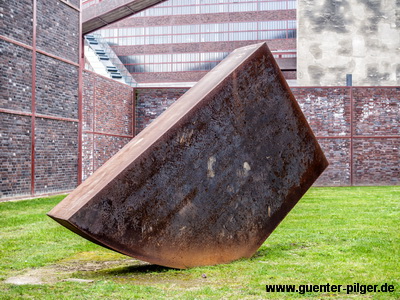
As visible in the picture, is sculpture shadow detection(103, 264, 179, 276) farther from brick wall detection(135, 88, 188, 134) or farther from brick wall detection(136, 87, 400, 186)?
brick wall detection(136, 87, 400, 186)

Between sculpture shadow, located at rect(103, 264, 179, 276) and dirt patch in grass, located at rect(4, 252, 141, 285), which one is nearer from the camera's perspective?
dirt patch in grass, located at rect(4, 252, 141, 285)

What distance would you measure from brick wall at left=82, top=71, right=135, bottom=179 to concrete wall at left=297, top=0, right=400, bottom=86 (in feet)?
43.0

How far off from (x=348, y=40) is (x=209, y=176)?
84.1ft

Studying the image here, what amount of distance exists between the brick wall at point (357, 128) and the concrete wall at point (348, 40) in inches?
388

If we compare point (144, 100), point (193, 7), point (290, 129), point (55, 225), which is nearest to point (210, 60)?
point (193, 7)

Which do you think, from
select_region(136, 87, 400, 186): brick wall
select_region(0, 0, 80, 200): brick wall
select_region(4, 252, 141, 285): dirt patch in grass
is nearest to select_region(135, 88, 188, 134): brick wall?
select_region(0, 0, 80, 200): brick wall

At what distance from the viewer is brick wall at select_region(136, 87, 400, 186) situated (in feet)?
59.7

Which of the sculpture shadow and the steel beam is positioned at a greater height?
the steel beam

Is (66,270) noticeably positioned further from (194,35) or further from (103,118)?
(194,35)

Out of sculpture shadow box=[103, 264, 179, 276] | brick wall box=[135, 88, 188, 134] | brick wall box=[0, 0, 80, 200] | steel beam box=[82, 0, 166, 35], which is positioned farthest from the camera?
steel beam box=[82, 0, 166, 35]

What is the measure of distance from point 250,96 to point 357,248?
2.05 metres

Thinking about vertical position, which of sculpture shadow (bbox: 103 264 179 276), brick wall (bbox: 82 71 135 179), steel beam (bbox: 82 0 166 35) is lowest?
sculpture shadow (bbox: 103 264 179 276)

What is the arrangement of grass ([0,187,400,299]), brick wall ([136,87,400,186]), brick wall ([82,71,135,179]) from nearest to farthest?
grass ([0,187,400,299])
brick wall ([82,71,135,179])
brick wall ([136,87,400,186])

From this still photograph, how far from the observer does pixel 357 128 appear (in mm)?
18219
